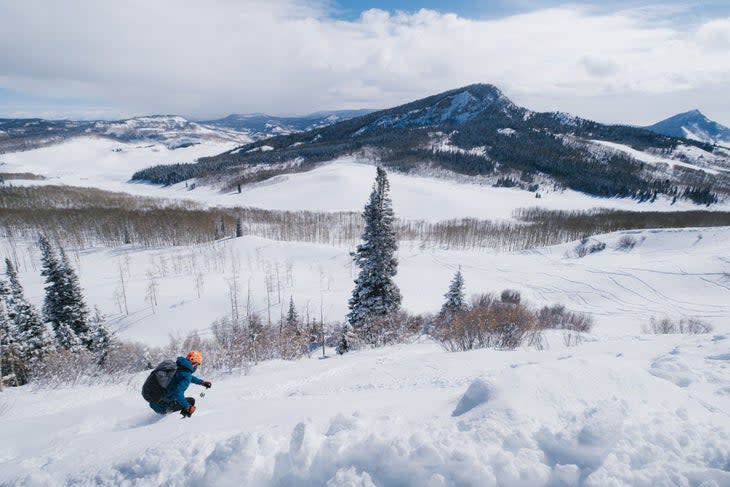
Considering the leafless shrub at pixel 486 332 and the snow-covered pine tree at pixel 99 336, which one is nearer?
the leafless shrub at pixel 486 332

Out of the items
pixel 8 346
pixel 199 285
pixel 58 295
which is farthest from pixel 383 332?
pixel 199 285

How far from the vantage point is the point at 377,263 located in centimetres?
2450

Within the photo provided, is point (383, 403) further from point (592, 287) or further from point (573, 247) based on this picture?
point (573, 247)

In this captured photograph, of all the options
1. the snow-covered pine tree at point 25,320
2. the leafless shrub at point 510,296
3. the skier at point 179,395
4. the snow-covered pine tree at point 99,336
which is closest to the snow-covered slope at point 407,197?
the leafless shrub at point 510,296

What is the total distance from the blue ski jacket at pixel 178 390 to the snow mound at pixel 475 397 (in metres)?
5.52

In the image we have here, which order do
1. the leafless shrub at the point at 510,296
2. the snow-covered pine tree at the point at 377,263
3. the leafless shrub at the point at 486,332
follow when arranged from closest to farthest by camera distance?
the leafless shrub at the point at 486,332, the snow-covered pine tree at the point at 377,263, the leafless shrub at the point at 510,296

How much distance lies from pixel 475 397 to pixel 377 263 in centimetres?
1866

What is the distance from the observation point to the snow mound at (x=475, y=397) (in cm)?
570

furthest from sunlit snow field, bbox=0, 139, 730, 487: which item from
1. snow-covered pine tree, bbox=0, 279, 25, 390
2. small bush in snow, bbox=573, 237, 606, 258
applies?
small bush in snow, bbox=573, 237, 606, 258

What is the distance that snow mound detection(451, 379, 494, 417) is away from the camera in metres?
5.70

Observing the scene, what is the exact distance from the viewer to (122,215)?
10300 centimetres

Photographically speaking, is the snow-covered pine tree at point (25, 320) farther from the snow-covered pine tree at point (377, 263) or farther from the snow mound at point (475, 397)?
the snow mound at point (475, 397)

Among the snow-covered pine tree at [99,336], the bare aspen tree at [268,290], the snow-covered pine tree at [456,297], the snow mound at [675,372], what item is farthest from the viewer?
the bare aspen tree at [268,290]

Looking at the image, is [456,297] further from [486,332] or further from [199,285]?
[199,285]
